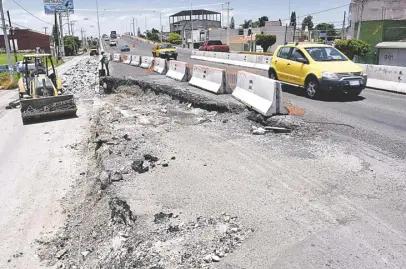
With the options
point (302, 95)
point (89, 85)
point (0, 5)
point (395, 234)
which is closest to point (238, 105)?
point (302, 95)

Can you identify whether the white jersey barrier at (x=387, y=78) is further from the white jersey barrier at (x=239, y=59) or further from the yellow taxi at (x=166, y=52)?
the yellow taxi at (x=166, y=52)

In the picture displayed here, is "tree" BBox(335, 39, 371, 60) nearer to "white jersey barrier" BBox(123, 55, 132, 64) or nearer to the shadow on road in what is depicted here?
the shadow on road

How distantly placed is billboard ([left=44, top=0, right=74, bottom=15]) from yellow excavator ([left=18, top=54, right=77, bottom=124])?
1791 inches

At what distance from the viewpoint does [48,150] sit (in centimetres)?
1113

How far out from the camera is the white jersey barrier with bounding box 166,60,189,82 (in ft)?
62.0

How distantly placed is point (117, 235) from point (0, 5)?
28.5m

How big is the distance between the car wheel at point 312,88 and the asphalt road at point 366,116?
293 mm

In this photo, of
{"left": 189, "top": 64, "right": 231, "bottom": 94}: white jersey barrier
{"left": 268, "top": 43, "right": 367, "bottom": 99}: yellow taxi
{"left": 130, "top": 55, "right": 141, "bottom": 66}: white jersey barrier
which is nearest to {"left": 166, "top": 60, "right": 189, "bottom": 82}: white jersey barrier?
{"left": 189, "top": 64, "right": 231, "bottom": 94}: white jersey barrier

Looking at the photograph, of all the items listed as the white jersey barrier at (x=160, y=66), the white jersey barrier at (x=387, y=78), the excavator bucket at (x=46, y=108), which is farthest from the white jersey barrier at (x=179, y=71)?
the white jersey barrier at (x=387, y=78)

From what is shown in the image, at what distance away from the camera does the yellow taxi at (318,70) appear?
1210 cm

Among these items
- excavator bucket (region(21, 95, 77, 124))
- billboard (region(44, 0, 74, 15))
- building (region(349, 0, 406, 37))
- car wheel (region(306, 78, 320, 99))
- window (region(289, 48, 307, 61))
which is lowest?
excavator bucket (region(21, 95, 77, 124))

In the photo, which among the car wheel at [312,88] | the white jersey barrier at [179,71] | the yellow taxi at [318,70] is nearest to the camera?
the yellow taxi at [318,70]

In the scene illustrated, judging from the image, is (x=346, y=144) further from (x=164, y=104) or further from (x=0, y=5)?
(x=0, y=5)

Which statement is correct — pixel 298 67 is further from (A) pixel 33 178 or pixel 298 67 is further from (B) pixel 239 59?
(B) pixel 239 59
